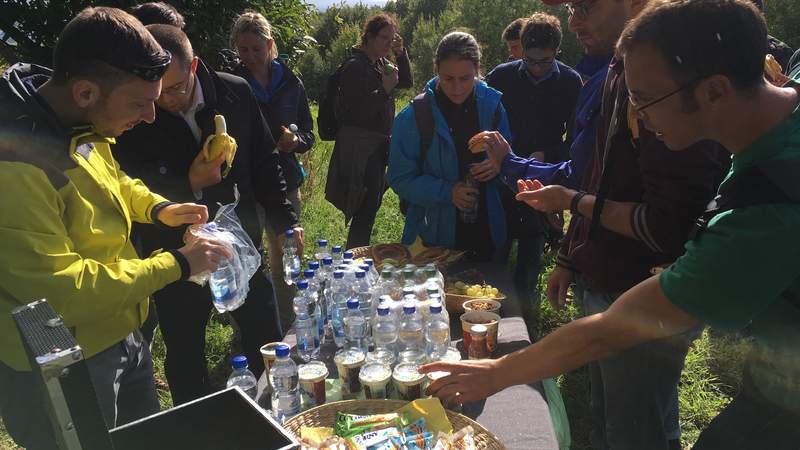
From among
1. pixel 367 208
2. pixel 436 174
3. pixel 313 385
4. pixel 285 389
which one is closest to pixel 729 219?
pixel 313 385

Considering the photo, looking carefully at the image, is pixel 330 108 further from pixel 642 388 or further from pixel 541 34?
pixel 642 388

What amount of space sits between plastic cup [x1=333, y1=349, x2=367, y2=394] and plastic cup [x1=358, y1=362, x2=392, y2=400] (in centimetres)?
3

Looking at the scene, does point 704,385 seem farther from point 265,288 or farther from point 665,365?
point 265,288

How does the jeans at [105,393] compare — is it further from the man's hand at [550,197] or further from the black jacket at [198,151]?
the man's hand at [550,197]

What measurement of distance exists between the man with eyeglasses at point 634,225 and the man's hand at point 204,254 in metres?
1.44

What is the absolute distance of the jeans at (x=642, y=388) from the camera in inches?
81.0

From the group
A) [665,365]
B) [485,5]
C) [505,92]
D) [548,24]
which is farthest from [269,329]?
[485,5]

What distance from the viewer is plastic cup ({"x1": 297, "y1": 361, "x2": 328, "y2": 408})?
1894 millimetres

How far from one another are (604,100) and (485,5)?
25.5 meters

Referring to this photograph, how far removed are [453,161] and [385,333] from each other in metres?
1.39

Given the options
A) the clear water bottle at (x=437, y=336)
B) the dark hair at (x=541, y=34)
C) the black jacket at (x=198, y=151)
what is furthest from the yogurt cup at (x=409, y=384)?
the dark hair at (x=541, y=34)

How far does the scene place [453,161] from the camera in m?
3.25

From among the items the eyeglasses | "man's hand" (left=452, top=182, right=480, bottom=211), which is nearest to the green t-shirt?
the eyeglasses

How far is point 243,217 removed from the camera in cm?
309
